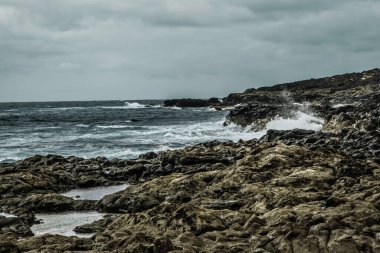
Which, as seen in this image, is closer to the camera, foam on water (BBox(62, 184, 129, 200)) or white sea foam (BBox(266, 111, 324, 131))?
foam on water (BBox(62, 184, 129, 200))

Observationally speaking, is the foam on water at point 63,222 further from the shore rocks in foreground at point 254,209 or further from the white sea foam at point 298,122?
the white sea foam at point 298,122

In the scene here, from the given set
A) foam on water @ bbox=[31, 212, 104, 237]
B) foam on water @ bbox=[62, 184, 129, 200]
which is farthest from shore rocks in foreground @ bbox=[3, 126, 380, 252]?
foam on water @ bbox=[62, 184, 129, 200]

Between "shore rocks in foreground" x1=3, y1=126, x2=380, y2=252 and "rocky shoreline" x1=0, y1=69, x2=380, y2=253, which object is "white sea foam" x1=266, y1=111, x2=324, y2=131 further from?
"shore rocks in foreground" x1=3, y1=126, x2=380, y2=252

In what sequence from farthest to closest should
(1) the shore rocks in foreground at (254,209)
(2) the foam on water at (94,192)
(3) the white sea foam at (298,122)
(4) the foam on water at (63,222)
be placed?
1. (3) the white sea foam at (298,122)
2. (2) the foam on water at (94,192)
3. (4) the foam on water at (63,222)
4. (1) the shore rocks in foreground at (254,209)

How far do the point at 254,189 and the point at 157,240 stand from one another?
7890 mm

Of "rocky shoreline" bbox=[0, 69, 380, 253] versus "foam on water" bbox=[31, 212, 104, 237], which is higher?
"rocky shoreline" bbox=[0, 69, 380, 253]

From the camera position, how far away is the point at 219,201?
60.5ft

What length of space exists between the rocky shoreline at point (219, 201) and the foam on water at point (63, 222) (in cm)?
50

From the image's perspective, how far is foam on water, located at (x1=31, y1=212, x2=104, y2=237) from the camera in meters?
18.2

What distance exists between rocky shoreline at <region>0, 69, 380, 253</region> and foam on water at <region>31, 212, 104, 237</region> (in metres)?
0.50

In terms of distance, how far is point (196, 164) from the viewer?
2877 cm

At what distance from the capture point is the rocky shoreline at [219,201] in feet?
42.8

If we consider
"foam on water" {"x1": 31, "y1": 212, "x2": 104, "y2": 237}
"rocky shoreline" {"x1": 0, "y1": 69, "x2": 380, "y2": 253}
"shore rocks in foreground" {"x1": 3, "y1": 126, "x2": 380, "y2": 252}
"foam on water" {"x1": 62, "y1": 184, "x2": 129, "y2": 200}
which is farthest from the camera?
"foam on water" {"x1": 62, "y1": 184, "x2": 129, "y2": 200}

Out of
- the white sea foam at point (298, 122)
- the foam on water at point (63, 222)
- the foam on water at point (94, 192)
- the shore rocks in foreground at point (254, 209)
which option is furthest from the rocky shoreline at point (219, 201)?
the white sea foam at point (298, 122)
